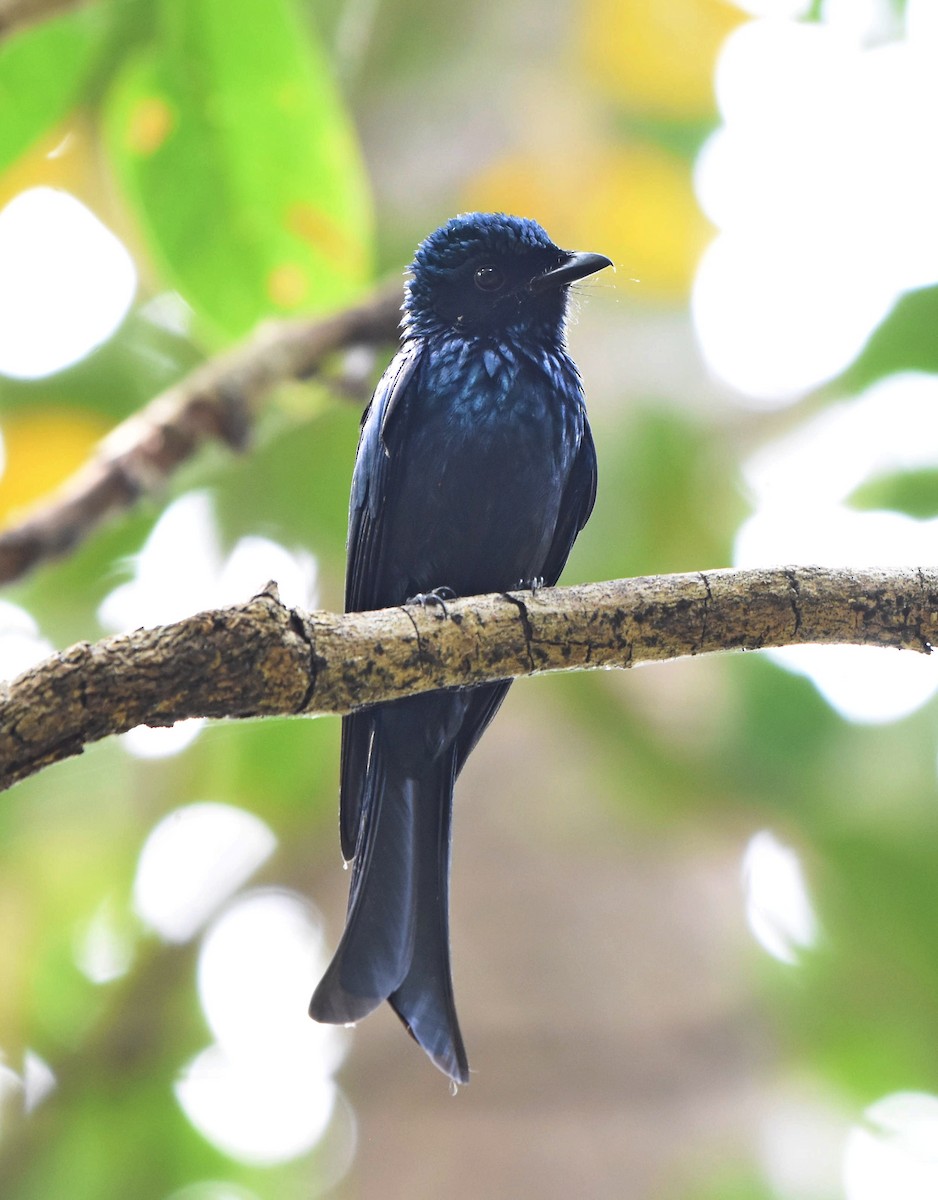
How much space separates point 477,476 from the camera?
3.56 metres

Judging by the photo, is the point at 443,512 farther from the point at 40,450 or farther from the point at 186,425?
the point at 40,450

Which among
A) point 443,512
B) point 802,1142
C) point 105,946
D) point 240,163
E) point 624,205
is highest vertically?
point 624,205

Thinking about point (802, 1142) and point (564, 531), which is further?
point (802, 1142)

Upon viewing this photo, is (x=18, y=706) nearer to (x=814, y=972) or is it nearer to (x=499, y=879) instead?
(x=499, y=879)

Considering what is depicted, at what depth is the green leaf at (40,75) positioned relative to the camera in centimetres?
427

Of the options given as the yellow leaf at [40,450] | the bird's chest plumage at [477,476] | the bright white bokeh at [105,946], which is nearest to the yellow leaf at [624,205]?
the yellow leaf at [40,450]

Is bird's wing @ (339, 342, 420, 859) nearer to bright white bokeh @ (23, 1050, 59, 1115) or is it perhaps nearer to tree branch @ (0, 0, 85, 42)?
tree branch @ (0, 0, 85, 42)

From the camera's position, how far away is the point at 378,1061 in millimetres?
5676

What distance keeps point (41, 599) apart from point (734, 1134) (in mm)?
3640

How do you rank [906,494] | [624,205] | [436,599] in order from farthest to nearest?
[624,205]
[906,494]
[436,599]

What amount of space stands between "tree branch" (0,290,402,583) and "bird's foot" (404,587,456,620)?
1082 mm

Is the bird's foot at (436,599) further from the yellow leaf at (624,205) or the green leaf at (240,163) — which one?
the yellow leaf at (624,205)

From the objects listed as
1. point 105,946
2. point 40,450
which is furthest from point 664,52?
point 105,946

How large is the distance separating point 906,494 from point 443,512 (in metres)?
2.58
